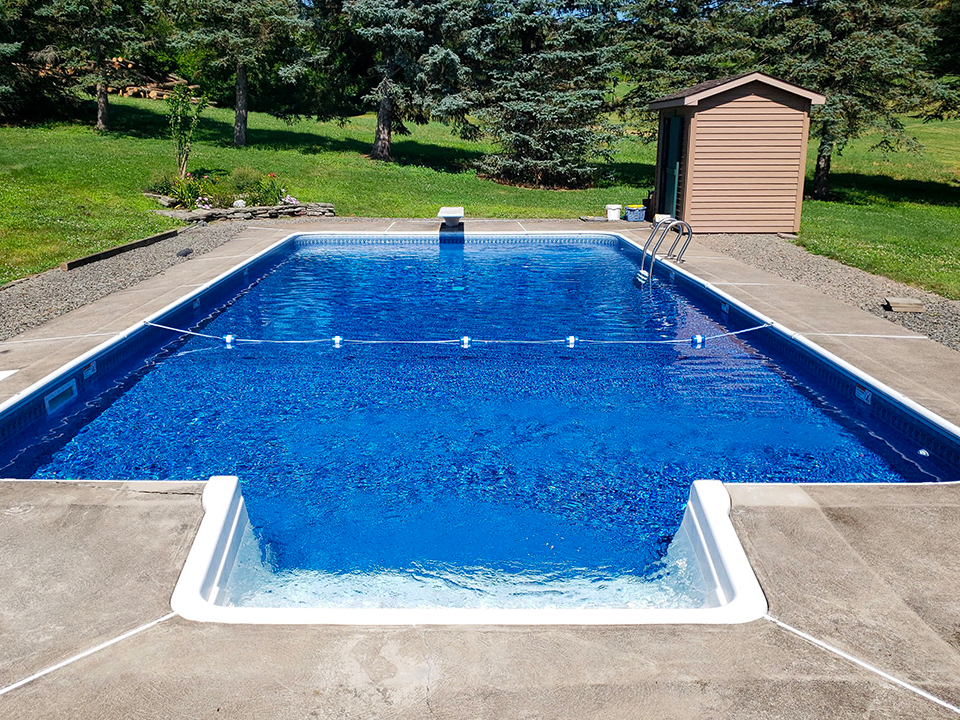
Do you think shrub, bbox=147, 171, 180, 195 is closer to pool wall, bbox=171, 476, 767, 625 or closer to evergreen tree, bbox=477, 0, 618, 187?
evergreen tree, bbox=477, 0, 618, 187

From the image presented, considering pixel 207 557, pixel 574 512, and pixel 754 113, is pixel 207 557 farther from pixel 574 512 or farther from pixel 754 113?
pixel 754 113

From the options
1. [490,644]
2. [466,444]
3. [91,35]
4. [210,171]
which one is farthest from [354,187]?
[490,644]

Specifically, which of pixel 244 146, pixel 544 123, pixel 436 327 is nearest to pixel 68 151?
pixel 244 146

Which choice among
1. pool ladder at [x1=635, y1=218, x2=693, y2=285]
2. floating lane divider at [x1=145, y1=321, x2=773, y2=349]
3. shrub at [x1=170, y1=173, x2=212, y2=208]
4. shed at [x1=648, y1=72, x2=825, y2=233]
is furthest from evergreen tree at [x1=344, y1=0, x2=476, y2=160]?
floating lane divider at [x1=145, y1=321, x2=773, y2=349]

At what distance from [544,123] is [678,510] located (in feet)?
63.0

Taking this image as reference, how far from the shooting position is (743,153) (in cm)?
1473

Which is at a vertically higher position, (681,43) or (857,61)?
(681,43)

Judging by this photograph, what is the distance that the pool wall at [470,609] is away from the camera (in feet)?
10.2

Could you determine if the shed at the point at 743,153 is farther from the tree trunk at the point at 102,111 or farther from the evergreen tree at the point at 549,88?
the tree trunk at the point at 102,111

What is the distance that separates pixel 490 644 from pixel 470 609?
1.33ft

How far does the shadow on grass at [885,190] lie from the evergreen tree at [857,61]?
1701 millimetres

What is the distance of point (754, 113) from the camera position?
572 inches

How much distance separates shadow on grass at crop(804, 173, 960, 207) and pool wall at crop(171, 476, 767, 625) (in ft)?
66.4

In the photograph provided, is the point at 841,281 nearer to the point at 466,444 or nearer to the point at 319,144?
the point at 466,444
